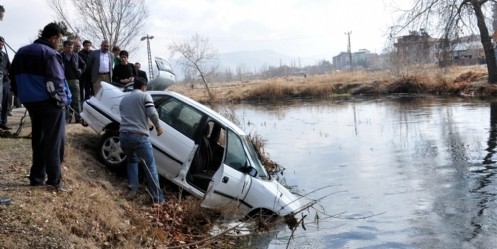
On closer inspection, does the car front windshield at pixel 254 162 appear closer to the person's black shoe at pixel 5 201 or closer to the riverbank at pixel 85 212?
→ the riverbank at pixel 85 212

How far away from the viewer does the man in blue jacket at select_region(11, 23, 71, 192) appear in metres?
6.15

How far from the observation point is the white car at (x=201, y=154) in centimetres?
783

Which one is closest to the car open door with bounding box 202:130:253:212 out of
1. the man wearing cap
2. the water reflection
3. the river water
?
the river water

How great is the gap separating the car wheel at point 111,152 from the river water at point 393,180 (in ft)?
9.38

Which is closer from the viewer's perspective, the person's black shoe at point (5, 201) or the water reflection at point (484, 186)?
the person's black shoe at point (5, 201)

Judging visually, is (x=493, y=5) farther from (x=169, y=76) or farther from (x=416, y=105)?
(x=169, y=76)

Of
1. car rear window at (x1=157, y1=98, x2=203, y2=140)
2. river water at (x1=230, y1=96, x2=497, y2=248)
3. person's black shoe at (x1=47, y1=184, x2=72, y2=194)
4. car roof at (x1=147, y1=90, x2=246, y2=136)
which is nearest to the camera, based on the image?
person's black shoe at (x1=47, y1=184, x2=72, y2=194)

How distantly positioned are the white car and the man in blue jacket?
7.82 ft

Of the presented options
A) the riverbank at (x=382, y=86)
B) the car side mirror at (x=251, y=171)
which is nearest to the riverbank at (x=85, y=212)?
the car side mirror at (x=251, y=171)

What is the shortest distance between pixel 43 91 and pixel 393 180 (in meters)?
8.22

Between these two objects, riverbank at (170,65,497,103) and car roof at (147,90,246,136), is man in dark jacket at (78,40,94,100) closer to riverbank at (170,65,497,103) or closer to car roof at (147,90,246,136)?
car roof at (147,90,246,136)

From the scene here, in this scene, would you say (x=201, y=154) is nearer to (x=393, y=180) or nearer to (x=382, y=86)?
(x=393, y=180)

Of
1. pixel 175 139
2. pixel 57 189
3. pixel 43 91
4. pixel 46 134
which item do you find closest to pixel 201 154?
pixel 175 139

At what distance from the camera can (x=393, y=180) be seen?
38.8ft
